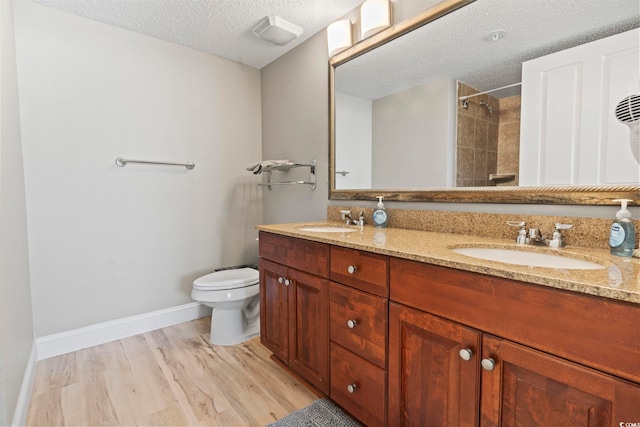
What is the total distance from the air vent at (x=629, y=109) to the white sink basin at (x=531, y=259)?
1.59ft

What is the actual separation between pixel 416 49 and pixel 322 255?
1.17 metres

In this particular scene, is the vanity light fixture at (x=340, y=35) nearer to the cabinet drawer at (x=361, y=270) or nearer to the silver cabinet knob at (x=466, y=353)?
the cabinet drawer at (x=361, y=270)

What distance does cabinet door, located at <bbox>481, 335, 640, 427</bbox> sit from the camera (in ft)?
1.99

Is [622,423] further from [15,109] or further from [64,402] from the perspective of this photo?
[15,109]

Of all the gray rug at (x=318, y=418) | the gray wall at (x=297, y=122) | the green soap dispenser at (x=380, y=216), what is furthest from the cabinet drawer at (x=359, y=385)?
the gray wall at (x=297, y=122)

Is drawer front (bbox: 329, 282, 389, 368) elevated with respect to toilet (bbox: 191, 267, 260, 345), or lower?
elevated

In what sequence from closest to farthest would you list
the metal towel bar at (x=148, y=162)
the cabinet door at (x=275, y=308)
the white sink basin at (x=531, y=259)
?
1. the white sink basin at (x=531, y=259)
2. the cabinet door at (x=275, y=308)
3. the metal towel bar at (x=148, y=162)

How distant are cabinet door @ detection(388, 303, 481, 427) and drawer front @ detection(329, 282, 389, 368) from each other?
0.04 m

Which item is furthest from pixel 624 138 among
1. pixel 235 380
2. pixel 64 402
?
pixel 64 402

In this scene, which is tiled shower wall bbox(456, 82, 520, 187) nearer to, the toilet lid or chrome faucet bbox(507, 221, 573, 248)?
chrome faucet bbox(507, 221, 573, 248)

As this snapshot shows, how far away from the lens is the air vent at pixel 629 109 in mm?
933

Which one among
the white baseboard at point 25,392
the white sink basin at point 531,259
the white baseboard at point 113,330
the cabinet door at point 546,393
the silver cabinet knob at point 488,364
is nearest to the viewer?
the cabinet door at point 546,393

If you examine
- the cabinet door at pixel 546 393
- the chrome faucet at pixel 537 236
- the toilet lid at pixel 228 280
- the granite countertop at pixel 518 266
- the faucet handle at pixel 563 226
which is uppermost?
the faucet handle at pixel 563 226

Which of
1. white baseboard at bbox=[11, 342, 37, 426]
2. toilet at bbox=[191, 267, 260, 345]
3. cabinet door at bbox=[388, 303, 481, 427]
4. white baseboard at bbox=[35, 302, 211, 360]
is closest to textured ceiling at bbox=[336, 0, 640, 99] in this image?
cabinet door at bbox=[388, 303, 481, 427]
